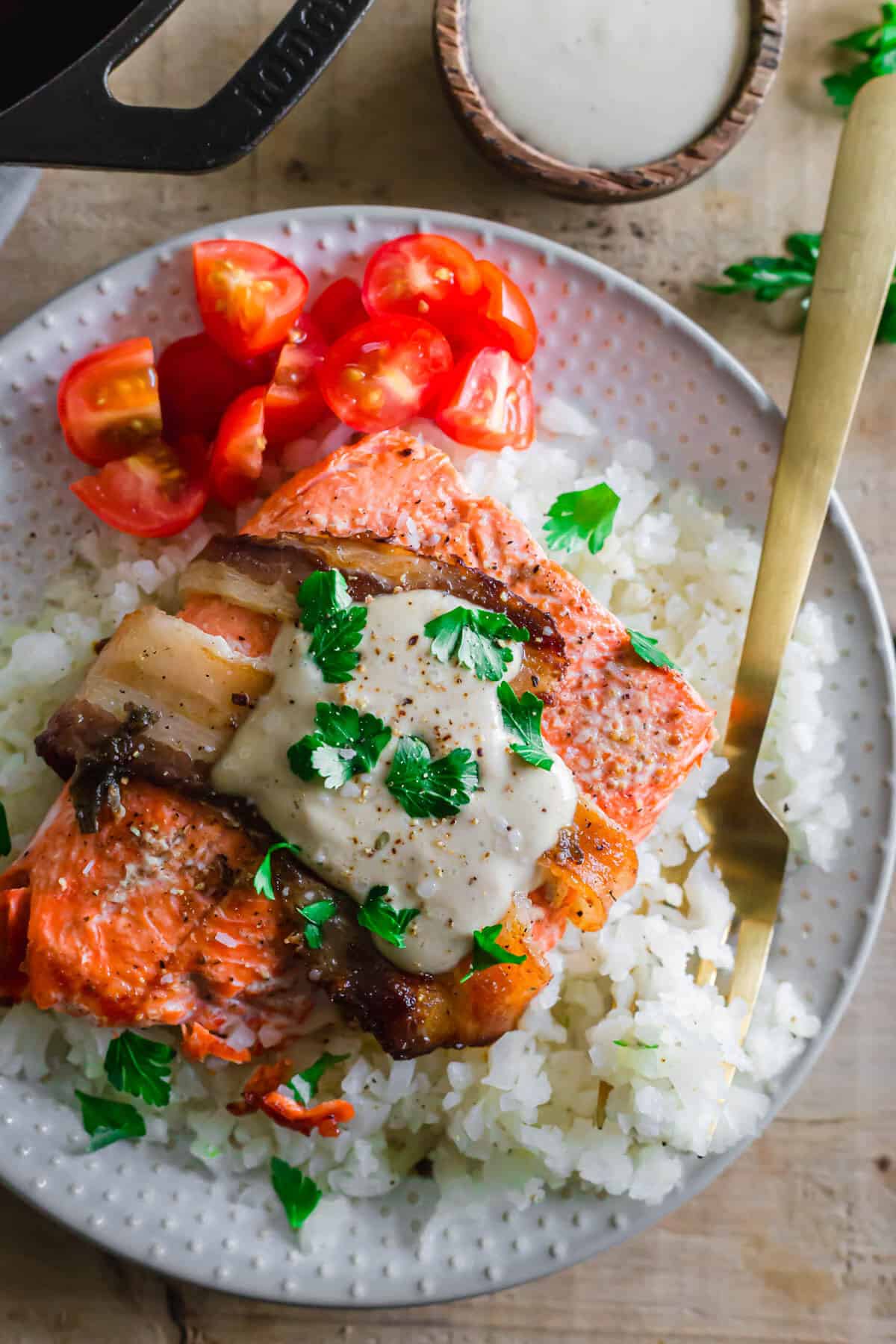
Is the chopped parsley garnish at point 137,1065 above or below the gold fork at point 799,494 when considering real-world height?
below

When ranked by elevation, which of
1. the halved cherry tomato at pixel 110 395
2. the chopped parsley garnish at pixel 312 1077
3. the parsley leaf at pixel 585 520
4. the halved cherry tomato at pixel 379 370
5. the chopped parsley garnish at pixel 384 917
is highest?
the halved cherry tomato at pixel 379 370

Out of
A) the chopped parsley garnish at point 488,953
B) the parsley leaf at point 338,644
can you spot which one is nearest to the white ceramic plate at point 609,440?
the chopped parsley garnish at point 488,953

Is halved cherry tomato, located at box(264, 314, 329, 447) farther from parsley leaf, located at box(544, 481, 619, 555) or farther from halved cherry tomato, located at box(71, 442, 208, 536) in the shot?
parsley leaf, located at box(544, 481, 619, 555)

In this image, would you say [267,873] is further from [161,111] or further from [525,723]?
[161,111]


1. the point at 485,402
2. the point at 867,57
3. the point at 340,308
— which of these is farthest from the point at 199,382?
the point at 867,57

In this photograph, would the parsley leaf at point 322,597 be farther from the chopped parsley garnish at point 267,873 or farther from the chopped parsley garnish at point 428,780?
the chopped parsley garnish at point 267,873
